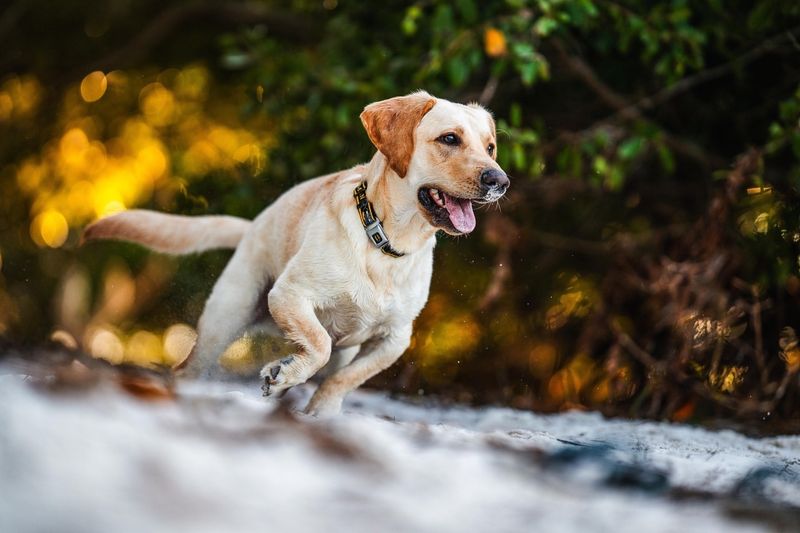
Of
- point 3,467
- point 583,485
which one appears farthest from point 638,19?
point 3,467

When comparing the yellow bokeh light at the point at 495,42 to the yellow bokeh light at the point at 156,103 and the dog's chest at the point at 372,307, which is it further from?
the yellow bokeh light at the point at 156,103

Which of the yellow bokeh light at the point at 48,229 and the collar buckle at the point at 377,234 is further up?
the collar buckle at the point at 377,234

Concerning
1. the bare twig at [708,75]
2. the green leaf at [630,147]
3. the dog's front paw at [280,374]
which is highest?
the bare twig at [708,75]

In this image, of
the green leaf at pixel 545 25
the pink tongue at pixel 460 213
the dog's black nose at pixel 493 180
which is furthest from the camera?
the green leaf at pixel 545 25

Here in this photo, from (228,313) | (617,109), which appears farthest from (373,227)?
(617,109)

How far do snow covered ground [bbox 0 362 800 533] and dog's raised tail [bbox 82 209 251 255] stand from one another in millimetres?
1626

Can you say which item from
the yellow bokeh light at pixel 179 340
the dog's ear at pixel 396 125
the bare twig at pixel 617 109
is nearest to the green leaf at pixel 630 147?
the bare twig at pixel 617 109

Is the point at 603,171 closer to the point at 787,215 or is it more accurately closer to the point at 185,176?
the point at 787,215

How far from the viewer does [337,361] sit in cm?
397

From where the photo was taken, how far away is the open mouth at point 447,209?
10.6 feet

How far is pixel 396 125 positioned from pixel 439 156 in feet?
0.66

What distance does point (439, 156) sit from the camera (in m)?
3.25

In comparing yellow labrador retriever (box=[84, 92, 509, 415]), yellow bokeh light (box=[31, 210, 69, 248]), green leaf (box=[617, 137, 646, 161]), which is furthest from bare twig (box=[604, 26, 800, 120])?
yellow bokeh light (box=[31, 210, 69, 248])

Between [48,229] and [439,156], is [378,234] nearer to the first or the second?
[439,156]
